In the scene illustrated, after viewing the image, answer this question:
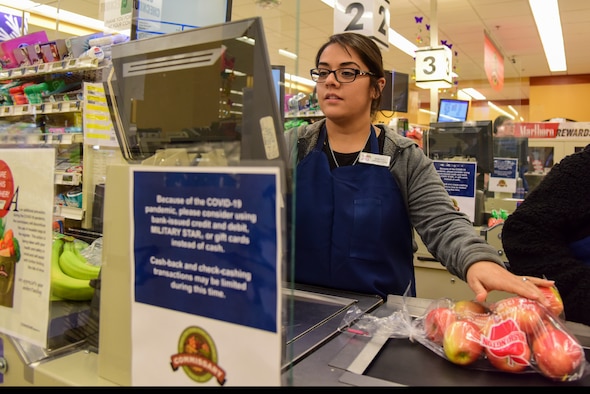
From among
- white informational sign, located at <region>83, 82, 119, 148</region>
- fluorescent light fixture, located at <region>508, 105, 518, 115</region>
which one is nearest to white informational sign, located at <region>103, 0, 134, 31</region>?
white informational sign, located at <region>83, 82, 119, 148</region>

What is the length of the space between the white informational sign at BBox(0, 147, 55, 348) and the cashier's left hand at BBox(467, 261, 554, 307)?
86 cm

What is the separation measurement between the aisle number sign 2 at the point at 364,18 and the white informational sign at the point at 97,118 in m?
1.88

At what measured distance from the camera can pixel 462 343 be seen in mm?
829

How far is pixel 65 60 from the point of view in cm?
353

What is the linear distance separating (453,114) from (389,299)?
6417mm

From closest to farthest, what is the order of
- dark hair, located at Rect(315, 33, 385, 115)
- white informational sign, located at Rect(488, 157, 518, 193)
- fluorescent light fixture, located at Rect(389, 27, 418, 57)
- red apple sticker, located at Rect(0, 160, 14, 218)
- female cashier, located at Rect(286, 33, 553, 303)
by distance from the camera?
red apple sticker, located at Rect(0, 160, 14, 218) < female cashier, located at Rect(286, 33, 553, 303) < dark hair, located at Rect(315, 33, 385, 115) < white informational sign, located at Rect(488, 157, 518, 193) < fluorescent light fixture, located at Rect(389, 27, 418, 57)

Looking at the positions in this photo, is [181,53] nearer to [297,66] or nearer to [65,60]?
[297,66]

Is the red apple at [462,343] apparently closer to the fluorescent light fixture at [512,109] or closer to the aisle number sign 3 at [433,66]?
the aisle number sign 3 at [433,66]

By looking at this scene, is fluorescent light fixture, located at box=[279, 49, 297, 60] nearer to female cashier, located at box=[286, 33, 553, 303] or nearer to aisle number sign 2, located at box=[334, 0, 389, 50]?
female cashier, located at box=[286, 33, 553, 303]

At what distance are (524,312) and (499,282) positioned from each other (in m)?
0.18

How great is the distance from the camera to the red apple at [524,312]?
2.68 ft

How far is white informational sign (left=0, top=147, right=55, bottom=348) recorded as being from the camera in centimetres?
83

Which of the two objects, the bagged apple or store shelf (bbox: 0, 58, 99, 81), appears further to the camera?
store shelf (bbox: 0, 58, 99, 81)

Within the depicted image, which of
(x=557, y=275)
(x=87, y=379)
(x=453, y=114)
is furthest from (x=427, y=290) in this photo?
(x=453, y=114)
